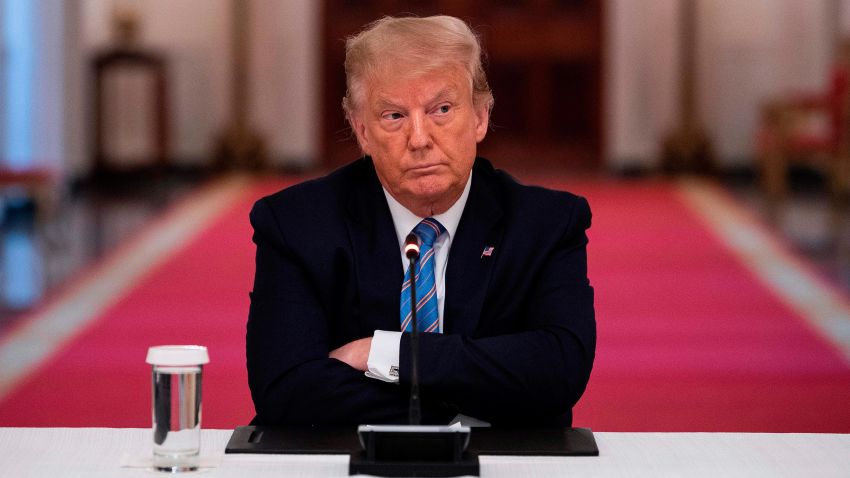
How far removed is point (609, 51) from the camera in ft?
41.2

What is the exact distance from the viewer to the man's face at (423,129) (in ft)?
7.61

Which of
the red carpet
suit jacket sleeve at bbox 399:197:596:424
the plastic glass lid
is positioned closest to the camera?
the plastic glass lid

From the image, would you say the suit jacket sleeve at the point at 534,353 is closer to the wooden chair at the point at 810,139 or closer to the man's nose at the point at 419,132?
the man's nose at the point at 419,132

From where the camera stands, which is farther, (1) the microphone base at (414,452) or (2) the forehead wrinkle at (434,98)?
(2) the forehead wrinkle at (434,98)

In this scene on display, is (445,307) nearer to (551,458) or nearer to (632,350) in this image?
(551,458)

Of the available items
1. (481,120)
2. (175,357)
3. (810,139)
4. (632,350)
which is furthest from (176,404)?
(810,139)

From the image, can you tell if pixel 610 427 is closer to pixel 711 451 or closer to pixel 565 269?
pixel 565 269

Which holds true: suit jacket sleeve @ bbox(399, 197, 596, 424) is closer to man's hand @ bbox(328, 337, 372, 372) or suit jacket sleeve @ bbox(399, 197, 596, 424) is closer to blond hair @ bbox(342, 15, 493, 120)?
man's hand @ bbox(328, 337, 372, 372)

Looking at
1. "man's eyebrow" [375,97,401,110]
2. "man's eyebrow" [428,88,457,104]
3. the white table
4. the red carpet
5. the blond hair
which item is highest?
the blond hair

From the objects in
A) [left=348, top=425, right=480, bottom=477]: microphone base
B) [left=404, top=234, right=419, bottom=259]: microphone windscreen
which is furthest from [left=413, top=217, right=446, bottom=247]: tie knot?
[left=348, top=425, right=480, bottom=477]: microphone base

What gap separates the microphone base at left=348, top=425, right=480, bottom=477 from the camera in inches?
71.1

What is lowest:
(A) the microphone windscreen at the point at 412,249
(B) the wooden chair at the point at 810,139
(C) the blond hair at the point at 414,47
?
(B) the wooden chair at the point at 810,139

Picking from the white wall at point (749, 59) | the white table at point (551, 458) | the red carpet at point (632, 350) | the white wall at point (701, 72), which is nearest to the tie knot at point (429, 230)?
the white table at point (551, 458)

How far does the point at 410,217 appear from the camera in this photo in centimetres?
246
